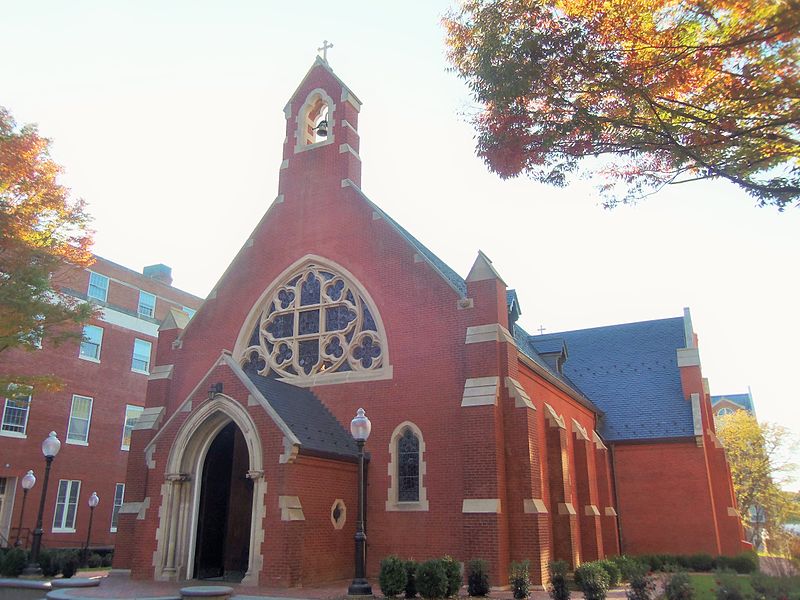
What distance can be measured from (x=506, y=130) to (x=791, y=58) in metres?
4.45

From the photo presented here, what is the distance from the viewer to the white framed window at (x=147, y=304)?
137 ft

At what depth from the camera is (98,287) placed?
3906cm

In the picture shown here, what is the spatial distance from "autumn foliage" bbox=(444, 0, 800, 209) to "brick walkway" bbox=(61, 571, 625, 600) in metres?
9.06

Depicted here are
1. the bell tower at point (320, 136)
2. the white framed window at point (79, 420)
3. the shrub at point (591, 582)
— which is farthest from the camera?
the white framed window at point (79, 420)

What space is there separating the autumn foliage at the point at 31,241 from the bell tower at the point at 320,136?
283 inches

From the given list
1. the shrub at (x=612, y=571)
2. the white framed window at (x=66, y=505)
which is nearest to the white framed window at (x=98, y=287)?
the white framed window at (x=66, y=505)

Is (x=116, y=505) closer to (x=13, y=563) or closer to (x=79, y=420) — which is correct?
(x=79, y=420)

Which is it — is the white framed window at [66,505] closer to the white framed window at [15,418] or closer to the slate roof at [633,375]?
the white framed window at [15,418]

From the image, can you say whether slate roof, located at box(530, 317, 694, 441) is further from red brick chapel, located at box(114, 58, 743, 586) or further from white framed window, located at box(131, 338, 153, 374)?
white framed window, located at box(131, 338, 153, 374)

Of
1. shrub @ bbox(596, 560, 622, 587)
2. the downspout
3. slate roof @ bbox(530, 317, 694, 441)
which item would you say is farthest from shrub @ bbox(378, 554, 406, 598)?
slate roof @ bbox(530, 317, 694, 441)

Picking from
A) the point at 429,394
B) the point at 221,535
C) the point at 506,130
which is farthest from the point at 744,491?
the point at 506,130

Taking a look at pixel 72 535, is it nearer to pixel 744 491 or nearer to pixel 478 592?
pixel 478 592

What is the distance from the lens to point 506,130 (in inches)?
471

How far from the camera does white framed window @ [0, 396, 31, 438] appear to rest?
30962 millimetres
